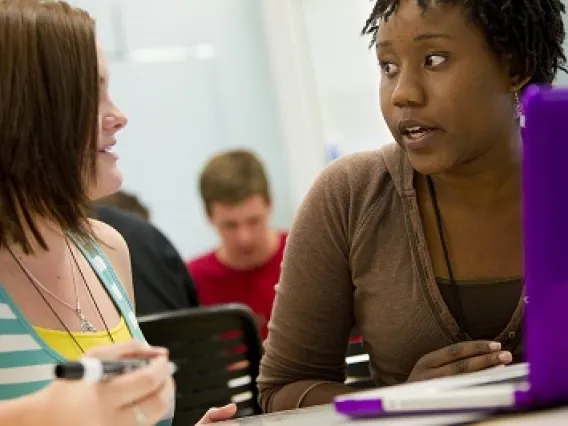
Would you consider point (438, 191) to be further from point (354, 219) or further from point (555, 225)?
point (555, 225)

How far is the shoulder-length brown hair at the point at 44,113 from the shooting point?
42.9 inches

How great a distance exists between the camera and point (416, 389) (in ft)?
2.89

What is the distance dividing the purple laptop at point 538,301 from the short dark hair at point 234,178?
2254 millimetres

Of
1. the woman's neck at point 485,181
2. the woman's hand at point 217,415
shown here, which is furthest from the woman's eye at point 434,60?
the woman's hand at point 217,415

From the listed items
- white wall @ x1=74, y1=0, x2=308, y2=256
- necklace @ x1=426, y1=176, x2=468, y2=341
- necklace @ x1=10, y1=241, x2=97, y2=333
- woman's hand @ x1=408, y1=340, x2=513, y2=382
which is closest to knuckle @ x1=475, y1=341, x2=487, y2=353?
woman's hand @ x1=408, y1=340, x2=513, y2=382

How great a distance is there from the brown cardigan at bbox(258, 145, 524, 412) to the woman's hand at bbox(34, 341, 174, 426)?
46 centimetres

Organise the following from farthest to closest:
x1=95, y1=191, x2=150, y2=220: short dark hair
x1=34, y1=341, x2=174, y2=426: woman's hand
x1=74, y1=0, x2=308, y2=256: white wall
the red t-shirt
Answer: x1=74, y1=0, x2=308, y2=256: white wall < x1=95, y1=191, x2=150, y2=220: short dark hair < the red t-shirt < x1=34, y1=341, x2=174, y2=426: woman's hand

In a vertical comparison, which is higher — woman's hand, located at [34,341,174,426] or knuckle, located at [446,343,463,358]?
woman's hand, located at [34,341,174,426]

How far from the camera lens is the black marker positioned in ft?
2.67

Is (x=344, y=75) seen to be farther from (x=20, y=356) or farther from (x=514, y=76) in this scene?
(x=20, y=356)

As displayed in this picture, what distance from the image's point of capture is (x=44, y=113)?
111 centimetres

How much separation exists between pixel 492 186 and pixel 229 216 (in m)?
1.82

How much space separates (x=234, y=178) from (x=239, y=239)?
23 cm

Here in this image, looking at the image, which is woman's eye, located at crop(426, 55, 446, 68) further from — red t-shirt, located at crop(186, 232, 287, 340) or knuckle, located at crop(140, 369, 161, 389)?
red t-shirt, located at crop(186, 232, 287, 340)
